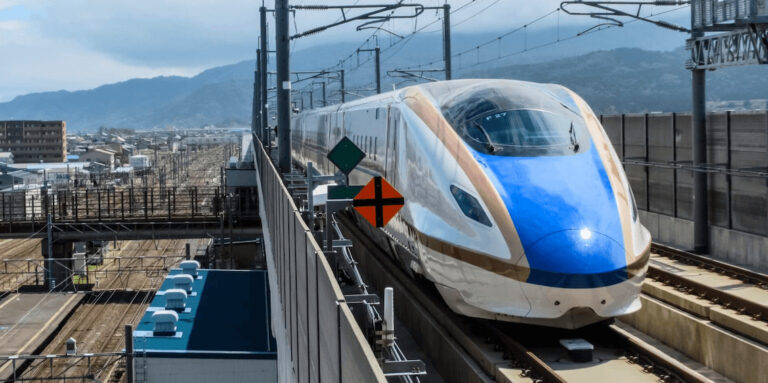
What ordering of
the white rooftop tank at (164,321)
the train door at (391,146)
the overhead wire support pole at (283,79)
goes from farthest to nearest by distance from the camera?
1. the white rooftop tank at (164,321)
2. the overhead wire support pole at (283,79)
3. the train door at (391,146)

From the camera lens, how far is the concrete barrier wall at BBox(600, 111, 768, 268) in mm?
20438

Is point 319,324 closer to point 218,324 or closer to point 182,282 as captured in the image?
point 218,324

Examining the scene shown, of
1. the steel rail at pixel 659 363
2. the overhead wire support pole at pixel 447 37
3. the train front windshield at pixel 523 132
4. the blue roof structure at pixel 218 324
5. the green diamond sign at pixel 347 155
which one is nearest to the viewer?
the steel rail at pixel 659 363

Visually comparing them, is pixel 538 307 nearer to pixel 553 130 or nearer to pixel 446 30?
pixel 553 130

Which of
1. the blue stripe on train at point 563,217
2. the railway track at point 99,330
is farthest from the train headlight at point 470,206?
the railway track at point 99,330

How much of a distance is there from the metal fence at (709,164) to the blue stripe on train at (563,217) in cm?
938

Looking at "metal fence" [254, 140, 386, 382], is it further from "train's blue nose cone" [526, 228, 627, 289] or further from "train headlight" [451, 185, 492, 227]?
"train's blue nose cone" [526, 228, 627, 289]

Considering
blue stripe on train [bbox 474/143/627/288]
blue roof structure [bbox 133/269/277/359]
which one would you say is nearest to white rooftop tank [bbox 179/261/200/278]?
blue roof structure [bbox 133/269/277/359]

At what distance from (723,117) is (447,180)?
12417 millimetres

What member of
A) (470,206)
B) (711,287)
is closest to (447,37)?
(711,287)

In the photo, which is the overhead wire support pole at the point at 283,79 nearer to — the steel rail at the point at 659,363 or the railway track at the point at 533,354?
the railway track at the point at 533,354

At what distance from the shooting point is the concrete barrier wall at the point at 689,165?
20438 millimetres

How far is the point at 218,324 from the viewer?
2956 centimetres

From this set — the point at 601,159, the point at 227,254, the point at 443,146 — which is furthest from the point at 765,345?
the point at 227,254
